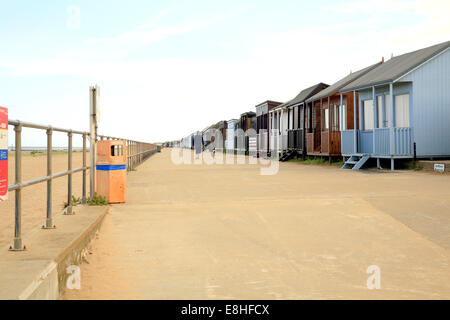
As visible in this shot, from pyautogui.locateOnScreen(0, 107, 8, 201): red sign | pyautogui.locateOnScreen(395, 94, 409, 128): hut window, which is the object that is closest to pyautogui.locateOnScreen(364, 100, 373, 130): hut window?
pyautogui.locateOnScreen(395, 94, 409, 128): hut window

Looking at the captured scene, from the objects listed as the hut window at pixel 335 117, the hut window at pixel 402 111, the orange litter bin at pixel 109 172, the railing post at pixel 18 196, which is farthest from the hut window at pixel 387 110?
the railing post at pixel 18 196

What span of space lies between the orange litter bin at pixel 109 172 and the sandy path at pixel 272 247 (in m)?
0.33

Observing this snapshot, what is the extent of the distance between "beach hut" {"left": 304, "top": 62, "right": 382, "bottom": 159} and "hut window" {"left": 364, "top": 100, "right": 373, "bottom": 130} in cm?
52

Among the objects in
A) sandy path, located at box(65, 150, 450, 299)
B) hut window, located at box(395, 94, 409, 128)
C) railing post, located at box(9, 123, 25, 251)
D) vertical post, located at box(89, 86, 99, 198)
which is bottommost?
sandy path, located at box(65, 150, 450, 299)

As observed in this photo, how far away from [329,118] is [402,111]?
247 inches

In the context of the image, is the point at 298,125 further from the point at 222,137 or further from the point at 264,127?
the point at 222,137

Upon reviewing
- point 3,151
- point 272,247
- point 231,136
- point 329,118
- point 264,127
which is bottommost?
point 272,247

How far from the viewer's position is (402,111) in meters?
18.8

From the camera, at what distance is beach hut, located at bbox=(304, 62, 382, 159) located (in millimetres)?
22922

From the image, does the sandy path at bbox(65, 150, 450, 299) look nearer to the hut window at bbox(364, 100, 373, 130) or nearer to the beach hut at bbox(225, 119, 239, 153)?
the hut window at bbox(364, 100, 373, 130)

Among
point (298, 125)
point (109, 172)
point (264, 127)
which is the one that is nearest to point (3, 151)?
point (109, 172)
